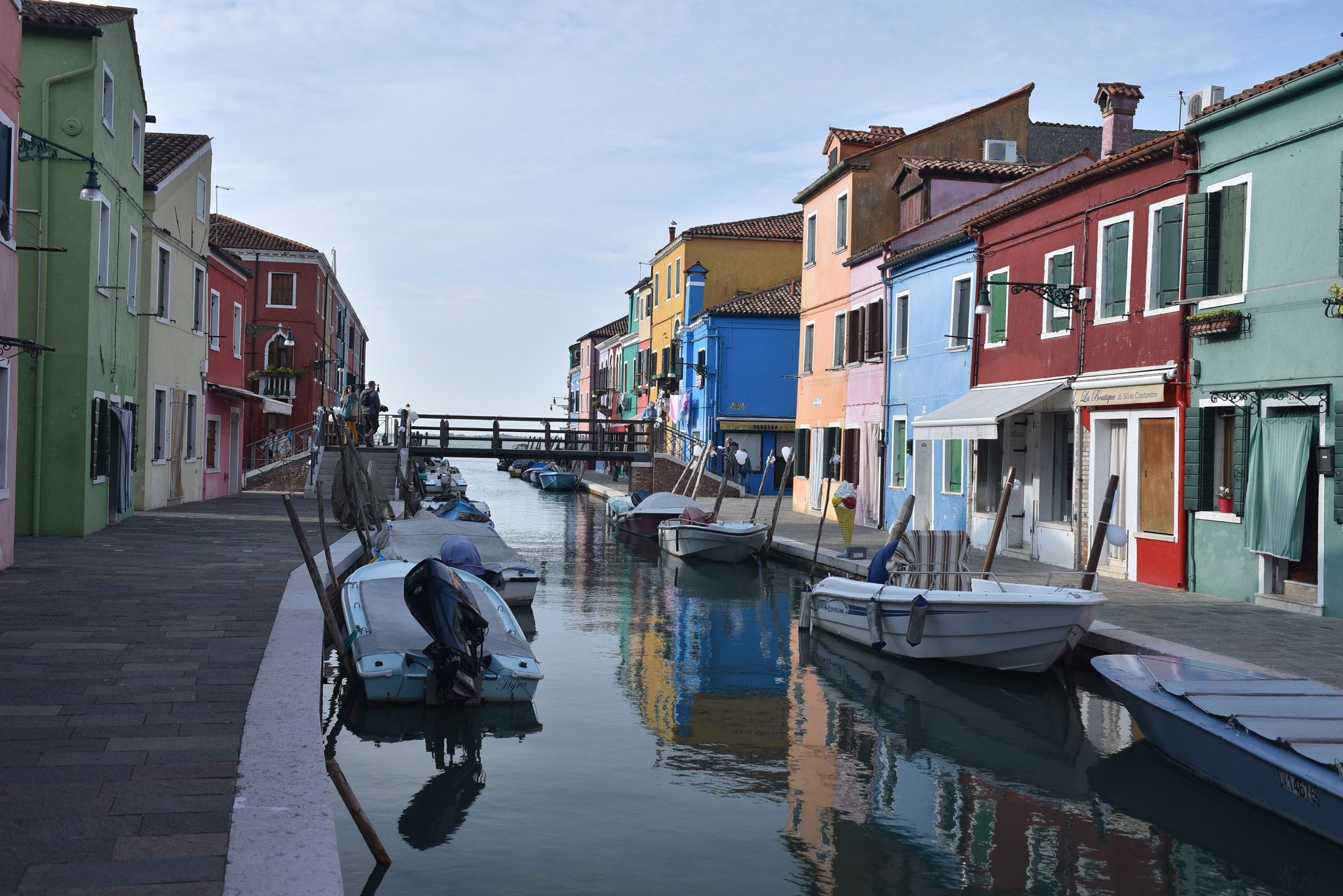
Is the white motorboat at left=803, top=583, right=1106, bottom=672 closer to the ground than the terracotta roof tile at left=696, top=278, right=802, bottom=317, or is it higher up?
closer to the ground

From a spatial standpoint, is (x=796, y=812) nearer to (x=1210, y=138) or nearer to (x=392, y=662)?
(x=392, y=662)

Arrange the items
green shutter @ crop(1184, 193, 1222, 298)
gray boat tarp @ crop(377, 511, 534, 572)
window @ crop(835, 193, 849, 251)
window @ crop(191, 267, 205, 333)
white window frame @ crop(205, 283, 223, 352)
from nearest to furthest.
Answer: green shutter @ crop(1184, 193, 1222, 298) < gray boat tarp @ crop(377, 511, 534, 572) < window @ crop(191, 267, 205, 333) < window @ crop(835, 193, 849, 251) < white window frame @ crop(205, 283, 223, 352)

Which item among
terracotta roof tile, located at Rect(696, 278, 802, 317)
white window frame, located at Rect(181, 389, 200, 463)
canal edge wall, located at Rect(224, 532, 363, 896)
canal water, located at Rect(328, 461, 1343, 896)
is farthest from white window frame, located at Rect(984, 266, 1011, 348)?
terracotta roof tile, located at Rect(696, 278, 802, 317)

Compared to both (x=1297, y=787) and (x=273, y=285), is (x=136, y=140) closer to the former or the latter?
(x=1297, y=787)

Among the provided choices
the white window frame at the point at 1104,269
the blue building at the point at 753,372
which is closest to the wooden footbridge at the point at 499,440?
the blue building at the point at 753,372

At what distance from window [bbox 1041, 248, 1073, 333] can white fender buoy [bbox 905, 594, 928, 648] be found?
7.23m

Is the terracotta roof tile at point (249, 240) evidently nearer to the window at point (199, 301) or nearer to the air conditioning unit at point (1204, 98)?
the window at point (199, 301)

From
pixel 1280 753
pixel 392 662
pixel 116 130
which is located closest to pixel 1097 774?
pixel 1280 753

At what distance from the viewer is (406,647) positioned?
409 inches

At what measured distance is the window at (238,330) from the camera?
103ft

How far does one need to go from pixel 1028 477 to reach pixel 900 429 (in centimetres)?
532

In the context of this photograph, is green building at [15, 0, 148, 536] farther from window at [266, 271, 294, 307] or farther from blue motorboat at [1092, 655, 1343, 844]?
window at [266, 271, 294, 307]

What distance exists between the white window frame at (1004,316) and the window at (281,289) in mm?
30918

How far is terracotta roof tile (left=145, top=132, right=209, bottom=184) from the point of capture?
23297 mm
